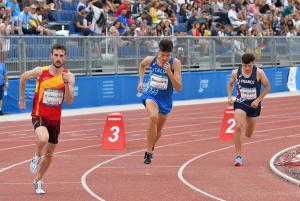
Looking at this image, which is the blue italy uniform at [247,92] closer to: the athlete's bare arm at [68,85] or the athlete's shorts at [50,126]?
the athlete's shorts at [50,126]

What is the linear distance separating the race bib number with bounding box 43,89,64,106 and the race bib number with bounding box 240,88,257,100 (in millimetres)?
4558

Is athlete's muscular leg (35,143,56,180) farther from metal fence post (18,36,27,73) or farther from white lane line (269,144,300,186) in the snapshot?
metal fence post (18,36,27,73)

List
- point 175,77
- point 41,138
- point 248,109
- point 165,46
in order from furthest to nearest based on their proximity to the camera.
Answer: point 248,109
point 175,77
point 165,46
point 41,138

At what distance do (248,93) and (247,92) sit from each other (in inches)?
0.9

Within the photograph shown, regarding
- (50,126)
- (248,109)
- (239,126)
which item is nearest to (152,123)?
(239,126)

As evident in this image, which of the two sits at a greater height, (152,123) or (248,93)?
(248,93)

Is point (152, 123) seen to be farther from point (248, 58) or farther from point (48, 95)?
point (48, 95)

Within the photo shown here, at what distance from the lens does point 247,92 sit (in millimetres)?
15180

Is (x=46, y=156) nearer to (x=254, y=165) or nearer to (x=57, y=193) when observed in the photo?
(x=57, y=193)

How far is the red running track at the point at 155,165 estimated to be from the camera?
11180 millimetres

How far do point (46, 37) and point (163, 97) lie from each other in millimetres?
12028

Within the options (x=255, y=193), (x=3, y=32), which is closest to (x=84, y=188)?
(x=255, y=193)

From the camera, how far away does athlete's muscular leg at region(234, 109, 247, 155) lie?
47.6ft

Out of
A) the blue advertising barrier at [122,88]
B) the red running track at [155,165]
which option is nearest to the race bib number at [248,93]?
the red running track at [155,165]
